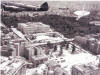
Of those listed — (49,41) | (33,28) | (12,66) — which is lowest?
(12,66)

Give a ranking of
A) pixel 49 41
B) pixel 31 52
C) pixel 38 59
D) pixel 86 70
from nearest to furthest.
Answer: pixel 86 70 < pixel 38 59 < pixel 31 52 < pixel 49 41

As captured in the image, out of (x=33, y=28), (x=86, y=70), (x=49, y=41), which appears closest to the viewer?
(x=86, y=70)

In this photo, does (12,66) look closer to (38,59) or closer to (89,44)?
(38,59)

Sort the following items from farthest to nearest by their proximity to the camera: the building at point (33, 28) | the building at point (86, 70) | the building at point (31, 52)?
the building at point (33, 28)
the building at point (31, 52)
the building at point (86, 70)

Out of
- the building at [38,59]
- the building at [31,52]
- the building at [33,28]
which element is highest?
the building at [33,28]

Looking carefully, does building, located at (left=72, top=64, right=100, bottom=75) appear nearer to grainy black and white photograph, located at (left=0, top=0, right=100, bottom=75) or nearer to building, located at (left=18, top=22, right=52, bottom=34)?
grainy black and white photograph, located at (left=0, top=0, right=100, bottom=75)

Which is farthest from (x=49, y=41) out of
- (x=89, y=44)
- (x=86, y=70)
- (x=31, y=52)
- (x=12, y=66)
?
(x=86, y=70)

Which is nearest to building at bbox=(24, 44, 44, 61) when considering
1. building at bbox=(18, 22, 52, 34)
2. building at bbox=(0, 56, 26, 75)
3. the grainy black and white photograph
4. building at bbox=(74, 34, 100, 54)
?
the grainy black and white photograph

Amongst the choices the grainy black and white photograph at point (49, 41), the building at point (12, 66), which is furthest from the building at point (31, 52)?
the building at point (12, 66)

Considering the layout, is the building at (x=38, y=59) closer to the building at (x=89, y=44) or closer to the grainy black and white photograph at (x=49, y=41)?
the grainy black and white photograph at (x=49, y=41)
